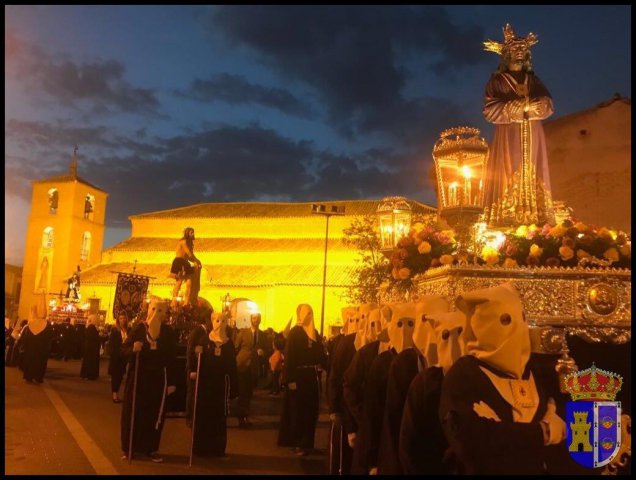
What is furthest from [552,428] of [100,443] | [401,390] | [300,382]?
[100,443]

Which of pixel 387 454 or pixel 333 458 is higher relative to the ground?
pixel 387 454

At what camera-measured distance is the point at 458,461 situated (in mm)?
3545

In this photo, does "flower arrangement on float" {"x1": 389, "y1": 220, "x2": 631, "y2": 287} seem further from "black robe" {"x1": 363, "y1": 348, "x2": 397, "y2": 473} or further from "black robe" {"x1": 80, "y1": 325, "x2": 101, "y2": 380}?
"black robe" {"x1": 80, "y1": 325, "x2": 101, "y2": 380}

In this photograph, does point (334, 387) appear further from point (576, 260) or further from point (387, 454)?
point (576, 260)

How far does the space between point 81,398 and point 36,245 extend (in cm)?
4562

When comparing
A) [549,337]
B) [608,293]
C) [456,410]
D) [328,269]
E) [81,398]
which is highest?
[328,269]

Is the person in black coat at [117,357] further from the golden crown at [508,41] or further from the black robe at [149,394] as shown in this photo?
the golden crown at [508,41]

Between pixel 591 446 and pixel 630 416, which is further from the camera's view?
pixel 630 416

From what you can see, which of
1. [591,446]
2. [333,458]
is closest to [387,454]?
[591,446]

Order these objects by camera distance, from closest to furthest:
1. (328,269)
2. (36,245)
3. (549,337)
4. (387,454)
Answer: (387,454)
(549,337)
(328,269)
(36,245)

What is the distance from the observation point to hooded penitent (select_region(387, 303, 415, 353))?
473cm

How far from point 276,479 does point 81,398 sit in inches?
329

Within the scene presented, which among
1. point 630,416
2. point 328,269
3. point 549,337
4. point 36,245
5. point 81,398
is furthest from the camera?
point 36,245

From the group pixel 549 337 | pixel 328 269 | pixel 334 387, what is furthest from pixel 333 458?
pixel 328 269
